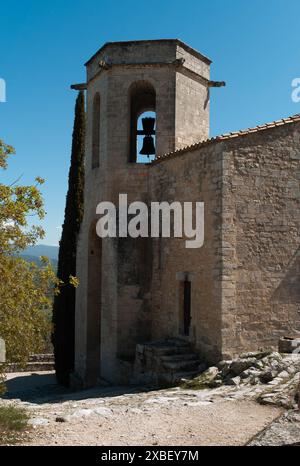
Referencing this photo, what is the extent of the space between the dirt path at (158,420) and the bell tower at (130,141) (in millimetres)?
3811

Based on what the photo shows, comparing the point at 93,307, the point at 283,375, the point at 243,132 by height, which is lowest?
the point at 283,375

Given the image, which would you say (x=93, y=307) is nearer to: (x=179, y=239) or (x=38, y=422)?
(x=179, y=239)

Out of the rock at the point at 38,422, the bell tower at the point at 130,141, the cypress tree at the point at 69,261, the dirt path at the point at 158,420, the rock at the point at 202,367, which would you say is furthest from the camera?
the cypress tree at the point at 69,261

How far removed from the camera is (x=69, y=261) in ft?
55.7

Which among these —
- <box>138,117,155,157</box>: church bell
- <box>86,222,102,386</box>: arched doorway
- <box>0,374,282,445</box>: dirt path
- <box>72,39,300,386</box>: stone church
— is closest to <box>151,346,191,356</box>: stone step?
<box>72,39,300,386</box>: stone church

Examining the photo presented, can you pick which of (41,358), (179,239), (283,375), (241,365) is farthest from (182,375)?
(41,358)

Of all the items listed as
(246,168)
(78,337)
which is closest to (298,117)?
(246,168)

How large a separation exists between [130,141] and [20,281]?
26.8 feet

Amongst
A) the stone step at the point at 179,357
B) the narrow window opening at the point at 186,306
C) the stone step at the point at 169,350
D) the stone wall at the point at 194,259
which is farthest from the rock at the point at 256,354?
the narrow window opening at the point at 186,306

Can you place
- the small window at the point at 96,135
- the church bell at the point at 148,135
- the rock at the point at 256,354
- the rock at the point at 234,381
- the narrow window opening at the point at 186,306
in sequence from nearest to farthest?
1. the rock at the point at 234,381
2. the rock at the point at 256,354
3. the narrow window opening at the point at 186,306
4. the church bell at the point at 148,135
5. the small window at the point at 96,135

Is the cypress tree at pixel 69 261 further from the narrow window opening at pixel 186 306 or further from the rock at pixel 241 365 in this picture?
the rock at pixel 241 365

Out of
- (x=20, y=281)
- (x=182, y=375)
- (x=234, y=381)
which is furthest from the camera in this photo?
(x=182, y=375)

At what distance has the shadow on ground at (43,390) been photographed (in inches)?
436

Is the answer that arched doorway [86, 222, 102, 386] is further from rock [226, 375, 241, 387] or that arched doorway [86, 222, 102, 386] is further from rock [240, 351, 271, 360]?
rock [226, 375, 241, 387]
